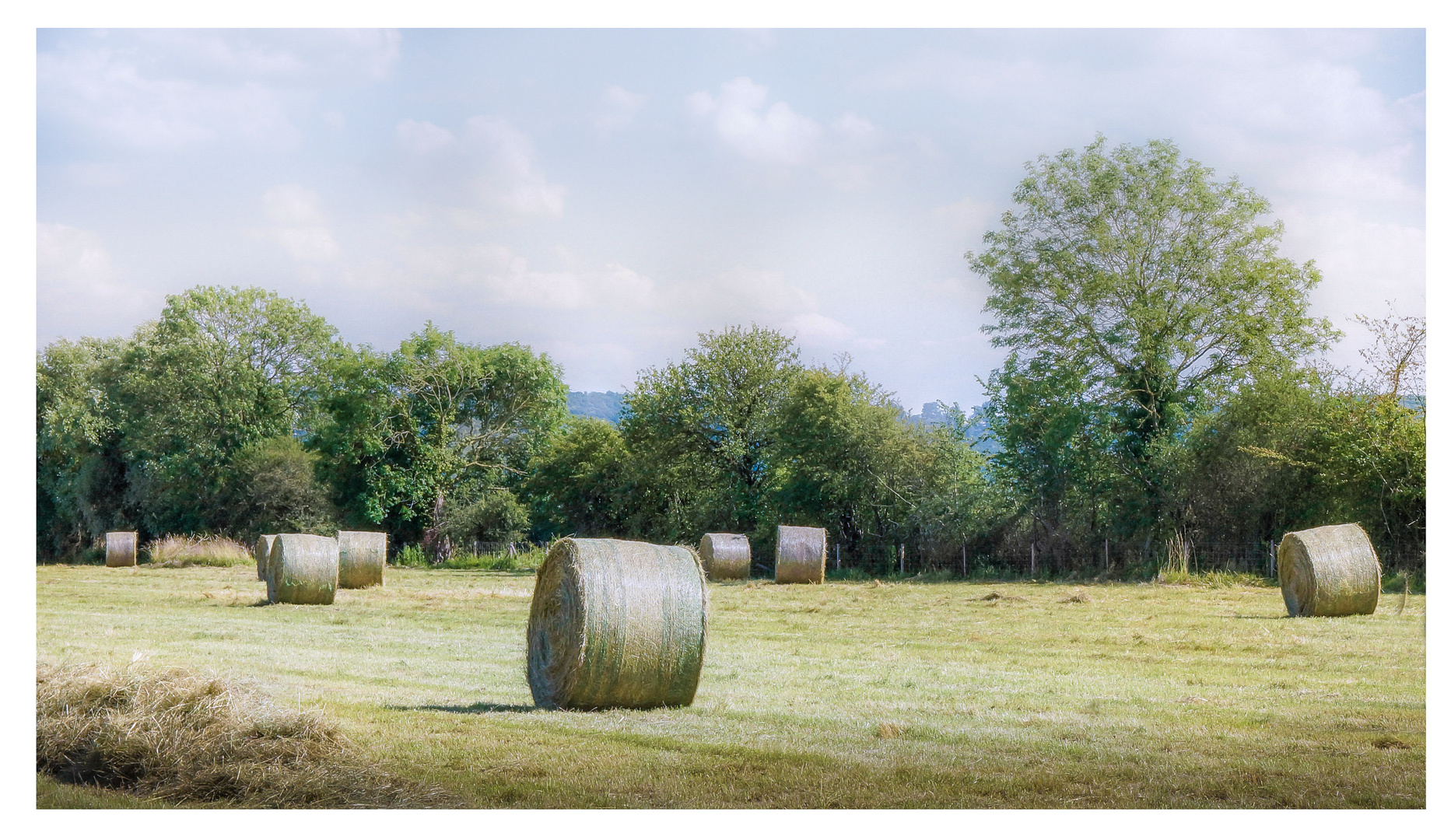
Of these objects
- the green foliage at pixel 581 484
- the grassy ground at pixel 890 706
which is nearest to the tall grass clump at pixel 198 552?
the green foliage at pixel 581 484

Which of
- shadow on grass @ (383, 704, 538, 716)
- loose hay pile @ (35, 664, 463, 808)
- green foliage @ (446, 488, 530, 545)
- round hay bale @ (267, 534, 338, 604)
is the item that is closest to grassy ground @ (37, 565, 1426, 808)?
shadow on grass @ (383, 704, 538, 716)

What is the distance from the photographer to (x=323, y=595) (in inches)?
656

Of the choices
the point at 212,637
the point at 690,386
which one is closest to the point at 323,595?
the point at 212,637

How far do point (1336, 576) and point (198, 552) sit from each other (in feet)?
86.1

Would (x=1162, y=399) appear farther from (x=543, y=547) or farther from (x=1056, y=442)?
(x=543, y=547)

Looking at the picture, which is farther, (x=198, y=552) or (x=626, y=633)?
(x=198, y=552)

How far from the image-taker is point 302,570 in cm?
1634

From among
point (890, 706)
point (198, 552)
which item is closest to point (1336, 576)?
point (890, 706)

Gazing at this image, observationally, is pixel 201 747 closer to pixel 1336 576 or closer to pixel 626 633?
pixel 626 633

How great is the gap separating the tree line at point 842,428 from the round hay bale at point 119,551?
334 centimetres

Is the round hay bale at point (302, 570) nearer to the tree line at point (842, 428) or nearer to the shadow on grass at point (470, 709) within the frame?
the shadow on grass at point (470, 709)

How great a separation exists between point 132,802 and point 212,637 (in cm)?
670

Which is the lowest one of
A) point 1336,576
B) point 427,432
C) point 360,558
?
point 360,558

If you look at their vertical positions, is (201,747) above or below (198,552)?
above
